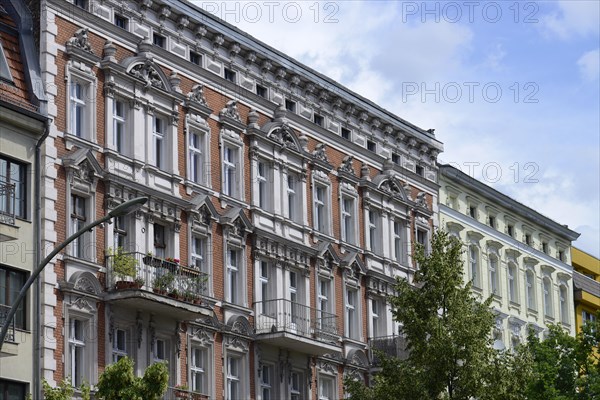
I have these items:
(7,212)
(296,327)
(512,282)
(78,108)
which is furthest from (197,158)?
(512,282)

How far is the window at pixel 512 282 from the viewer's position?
68.4 meters

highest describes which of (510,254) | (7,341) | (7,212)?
(510,254)

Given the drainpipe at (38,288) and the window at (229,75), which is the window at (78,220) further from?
the window at (229,75)

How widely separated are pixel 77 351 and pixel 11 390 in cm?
319

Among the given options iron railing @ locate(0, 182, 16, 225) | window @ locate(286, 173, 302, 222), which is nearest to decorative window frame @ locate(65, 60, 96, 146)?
iron railing @ locate(0, 182, 16, 225)

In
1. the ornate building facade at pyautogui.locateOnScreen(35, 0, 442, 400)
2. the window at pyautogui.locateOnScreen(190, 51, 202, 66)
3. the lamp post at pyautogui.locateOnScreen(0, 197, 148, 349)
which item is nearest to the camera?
the lamp post at pyautogui.locateOnScreen(0, 197, 148, 349)

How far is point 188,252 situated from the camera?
4662 cm

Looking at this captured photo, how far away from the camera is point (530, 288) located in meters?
70.5

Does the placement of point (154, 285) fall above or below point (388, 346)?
below

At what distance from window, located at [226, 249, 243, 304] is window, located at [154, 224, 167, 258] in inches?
134

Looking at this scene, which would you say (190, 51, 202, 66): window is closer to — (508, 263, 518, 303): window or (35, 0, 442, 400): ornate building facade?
(35, 0, 442, 400): ornate building facade

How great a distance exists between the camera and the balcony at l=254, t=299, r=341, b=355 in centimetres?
4934

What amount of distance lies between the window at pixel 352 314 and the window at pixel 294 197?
410 centimetres

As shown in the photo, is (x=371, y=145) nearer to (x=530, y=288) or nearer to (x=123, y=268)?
(x=530, y=288)
